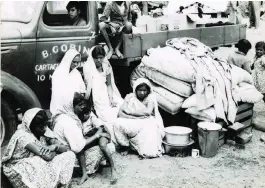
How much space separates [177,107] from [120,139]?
2.90 ft

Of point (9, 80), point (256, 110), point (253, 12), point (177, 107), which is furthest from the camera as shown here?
point (253, 12)

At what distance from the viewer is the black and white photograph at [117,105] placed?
3299 mm

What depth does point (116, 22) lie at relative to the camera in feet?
16.0

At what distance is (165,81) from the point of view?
471 centimetres

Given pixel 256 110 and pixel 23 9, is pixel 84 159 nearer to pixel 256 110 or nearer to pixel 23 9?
pixel 23 9

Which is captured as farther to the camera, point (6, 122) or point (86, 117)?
point (6, 122)

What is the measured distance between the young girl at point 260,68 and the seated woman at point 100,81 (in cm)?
219

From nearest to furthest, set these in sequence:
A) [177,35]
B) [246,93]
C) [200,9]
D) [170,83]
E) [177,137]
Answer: [177,137] < [170,83] < [246,93] < [177,35] < [200,9]

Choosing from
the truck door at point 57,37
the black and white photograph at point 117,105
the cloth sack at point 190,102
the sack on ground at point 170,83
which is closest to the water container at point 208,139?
the black and white photograph at point 117,105

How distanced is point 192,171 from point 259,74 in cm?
216

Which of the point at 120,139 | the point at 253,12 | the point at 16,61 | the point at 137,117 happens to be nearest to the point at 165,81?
the point at 137,117

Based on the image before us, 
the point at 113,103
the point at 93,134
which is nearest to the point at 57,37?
the point at 113,103

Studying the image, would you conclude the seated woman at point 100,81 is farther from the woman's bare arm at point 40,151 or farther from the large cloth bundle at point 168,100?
the woman's bare arm at point 40,151

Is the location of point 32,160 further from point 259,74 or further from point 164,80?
point 259,74
